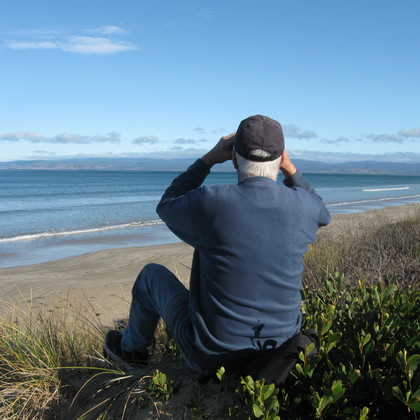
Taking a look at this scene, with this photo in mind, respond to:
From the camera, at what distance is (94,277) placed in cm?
1124

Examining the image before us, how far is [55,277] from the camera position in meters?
11.3

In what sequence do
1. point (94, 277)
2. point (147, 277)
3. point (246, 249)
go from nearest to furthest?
1. point (246, 249)
2. point (147, 277)
3. point (94, 277)

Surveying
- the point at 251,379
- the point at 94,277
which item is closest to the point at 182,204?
the point at 251,379

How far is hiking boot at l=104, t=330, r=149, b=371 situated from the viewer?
3.46 m

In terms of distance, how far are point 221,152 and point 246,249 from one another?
69cm

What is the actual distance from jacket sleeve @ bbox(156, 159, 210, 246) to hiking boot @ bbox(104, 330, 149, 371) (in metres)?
1.05

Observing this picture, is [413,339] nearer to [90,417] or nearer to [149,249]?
[90,417]

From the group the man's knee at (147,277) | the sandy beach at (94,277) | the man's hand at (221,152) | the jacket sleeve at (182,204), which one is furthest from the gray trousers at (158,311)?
the sandy beach at (94,277)

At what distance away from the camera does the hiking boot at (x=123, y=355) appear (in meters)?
3.46

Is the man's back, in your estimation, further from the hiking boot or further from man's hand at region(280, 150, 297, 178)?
the hiking boot

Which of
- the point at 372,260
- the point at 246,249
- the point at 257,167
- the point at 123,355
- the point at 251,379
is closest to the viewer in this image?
the point at 251,379

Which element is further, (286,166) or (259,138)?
(286,166)

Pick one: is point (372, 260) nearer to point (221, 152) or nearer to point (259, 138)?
point (221, 152)

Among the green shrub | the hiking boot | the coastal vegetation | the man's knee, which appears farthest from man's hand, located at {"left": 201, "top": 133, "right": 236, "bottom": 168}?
the green shrub
